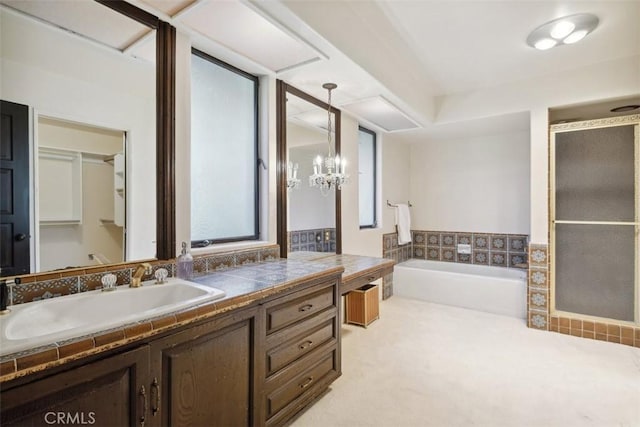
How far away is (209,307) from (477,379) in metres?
2.00

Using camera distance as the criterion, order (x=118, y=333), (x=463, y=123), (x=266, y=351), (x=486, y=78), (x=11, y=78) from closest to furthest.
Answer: (x=118, y=333), (x=11, y=78), (x=266, y=351), (x=486, y=78), (x=463, y=123)

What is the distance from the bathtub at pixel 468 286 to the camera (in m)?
3.47

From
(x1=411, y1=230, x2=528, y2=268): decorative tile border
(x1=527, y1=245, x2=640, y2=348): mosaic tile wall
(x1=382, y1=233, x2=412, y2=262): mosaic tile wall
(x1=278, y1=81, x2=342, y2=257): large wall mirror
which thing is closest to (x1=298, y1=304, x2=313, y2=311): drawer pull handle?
(x1=278, y1=81, x2=342, y2=257): large wall mirror

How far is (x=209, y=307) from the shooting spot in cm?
119

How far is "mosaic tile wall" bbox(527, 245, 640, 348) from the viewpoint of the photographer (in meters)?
2.88

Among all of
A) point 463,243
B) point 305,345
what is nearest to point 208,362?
point 305,345

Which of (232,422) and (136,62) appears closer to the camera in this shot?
(232,422)

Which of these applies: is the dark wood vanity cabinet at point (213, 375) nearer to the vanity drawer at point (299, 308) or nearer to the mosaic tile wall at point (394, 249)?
the vanity drawer at point (299, 308)

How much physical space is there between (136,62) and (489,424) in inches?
109

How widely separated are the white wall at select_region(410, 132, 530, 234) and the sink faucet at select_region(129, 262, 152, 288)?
13.8 feet

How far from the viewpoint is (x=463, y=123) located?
3711mm

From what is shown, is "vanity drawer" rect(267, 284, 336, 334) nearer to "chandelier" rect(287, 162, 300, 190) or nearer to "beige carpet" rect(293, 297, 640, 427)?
"beige carpet" rect(293, 297, 640, 427)

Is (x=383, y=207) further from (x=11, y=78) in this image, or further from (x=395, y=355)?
(x=11, y=78)

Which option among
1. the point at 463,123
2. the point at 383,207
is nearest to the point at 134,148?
the point at 383,207
